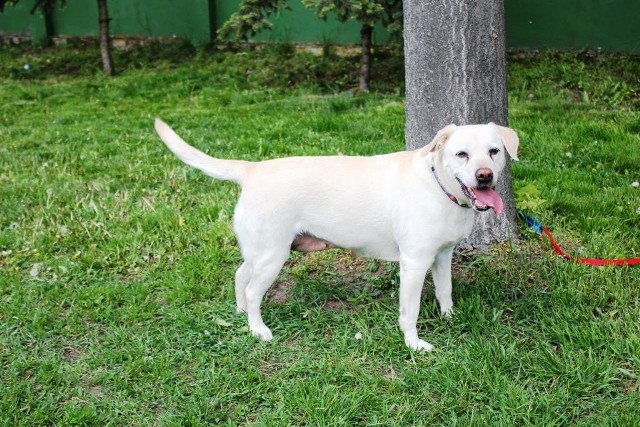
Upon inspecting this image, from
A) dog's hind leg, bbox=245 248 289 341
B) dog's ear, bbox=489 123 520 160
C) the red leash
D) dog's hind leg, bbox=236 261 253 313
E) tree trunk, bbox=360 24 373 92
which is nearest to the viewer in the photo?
dog's ear, bbox=489 123 520 160

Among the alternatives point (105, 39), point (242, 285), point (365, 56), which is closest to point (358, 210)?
point (242, 285)

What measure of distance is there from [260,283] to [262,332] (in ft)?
0.94

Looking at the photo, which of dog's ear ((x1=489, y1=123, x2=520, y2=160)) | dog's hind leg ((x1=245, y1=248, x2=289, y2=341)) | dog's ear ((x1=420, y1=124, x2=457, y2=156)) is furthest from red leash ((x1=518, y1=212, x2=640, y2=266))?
dog's hind leg ((x1=245, y1=248, x2=289, y2=341))

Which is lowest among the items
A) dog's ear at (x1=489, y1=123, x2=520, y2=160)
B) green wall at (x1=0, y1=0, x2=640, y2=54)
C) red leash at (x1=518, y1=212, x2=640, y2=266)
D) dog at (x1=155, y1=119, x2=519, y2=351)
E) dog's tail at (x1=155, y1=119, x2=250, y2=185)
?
red leash at (x1=518, y1=212, x2=640, y2=266)

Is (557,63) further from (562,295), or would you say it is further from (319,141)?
(562,295)

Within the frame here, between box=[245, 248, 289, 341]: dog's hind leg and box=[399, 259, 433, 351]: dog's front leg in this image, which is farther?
box=[245, 248, 289, 341]: dog's hind leg

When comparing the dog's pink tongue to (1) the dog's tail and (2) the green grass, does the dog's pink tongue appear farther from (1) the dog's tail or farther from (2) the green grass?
(1) the dog's tail

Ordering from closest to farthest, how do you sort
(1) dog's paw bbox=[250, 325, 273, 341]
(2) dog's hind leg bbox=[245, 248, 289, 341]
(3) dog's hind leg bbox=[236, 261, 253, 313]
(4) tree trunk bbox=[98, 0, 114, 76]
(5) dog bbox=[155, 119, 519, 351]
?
(5) dog bbox=[155, 119, 519, 351], (2) dog's hind leg bbox=[245, 248, 289, 341], (1) dog's paw bbox=[250, 325, 273, 341], (3) dog's hind leg bbox=[236, 261, 253, 313], (4) tree trunk bbox=[98, 0, 114, 76]

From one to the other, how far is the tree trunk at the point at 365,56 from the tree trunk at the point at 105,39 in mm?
4137

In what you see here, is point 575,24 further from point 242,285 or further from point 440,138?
point 242,285

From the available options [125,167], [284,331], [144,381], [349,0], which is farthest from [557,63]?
[144,381]

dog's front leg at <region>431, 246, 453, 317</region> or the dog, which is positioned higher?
the dog

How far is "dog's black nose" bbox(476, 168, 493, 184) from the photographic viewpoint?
3.12m

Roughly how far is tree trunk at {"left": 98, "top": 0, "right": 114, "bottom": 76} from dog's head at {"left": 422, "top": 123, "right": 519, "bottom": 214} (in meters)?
8.65
